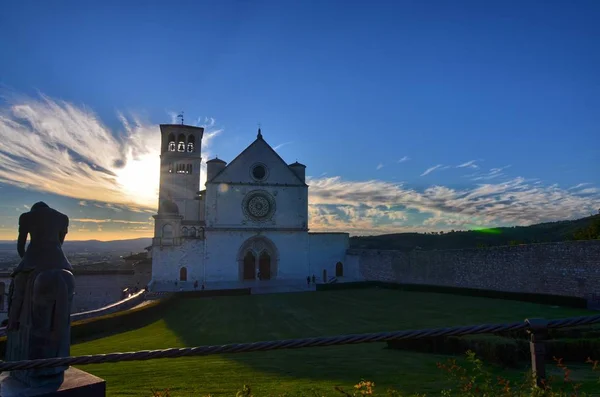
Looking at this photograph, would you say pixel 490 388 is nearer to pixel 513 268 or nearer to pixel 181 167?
pixel 513 268

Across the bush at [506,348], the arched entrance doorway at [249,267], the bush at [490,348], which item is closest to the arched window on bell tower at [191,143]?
the arched entrance doorway at [249,267]

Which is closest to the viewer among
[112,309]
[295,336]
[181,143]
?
[295,336]

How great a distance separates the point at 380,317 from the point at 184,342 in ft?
31.7

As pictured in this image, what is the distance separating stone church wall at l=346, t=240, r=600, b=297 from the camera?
790 inches

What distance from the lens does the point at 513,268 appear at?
78.7ft

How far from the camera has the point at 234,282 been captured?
39.4 metres

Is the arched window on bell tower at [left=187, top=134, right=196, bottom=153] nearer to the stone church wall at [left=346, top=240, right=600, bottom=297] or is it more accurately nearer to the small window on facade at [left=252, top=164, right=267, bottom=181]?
the small window on facade at [left=252, top=164, right=267, bottom=181]

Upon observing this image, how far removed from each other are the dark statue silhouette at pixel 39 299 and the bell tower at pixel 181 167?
42196mm

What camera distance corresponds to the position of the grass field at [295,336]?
6875 mm

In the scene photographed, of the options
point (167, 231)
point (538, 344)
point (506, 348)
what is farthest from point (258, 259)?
point (538, 344)

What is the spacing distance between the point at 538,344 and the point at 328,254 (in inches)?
1617

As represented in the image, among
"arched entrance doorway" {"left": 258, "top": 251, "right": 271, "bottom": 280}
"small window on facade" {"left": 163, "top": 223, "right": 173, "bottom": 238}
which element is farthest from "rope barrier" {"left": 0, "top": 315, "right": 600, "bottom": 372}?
"arched entrance doorway" {"left": 258, "top": 251, "right": 271, "bottom": 280}

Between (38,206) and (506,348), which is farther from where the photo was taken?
(506,348)

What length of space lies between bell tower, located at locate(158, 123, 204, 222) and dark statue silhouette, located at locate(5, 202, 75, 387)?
42.2 meters
